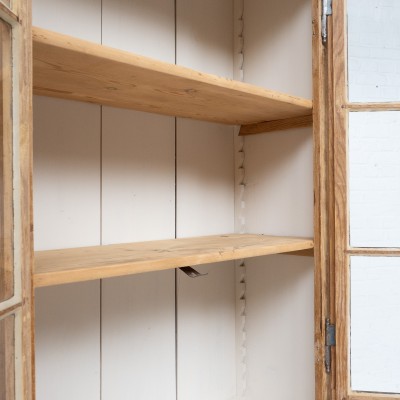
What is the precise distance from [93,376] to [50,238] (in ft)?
1.32

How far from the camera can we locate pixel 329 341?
1329 millimetres

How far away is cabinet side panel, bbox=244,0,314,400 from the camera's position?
1438 mm

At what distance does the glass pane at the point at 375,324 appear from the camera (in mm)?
1278

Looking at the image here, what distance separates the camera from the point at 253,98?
1211 millimetres

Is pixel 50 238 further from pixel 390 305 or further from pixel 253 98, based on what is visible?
pixel 390 305

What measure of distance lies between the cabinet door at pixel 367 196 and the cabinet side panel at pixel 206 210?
1.42ft

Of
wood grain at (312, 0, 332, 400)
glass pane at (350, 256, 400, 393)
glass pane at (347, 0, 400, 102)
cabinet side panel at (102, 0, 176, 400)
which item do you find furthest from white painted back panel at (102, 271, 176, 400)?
glass pane at (347, 0, 400, 102)

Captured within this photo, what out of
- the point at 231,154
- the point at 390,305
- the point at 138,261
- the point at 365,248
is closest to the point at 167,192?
the point at 231,154

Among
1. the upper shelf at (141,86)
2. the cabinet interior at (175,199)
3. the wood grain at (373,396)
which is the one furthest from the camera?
the wood grain at (373,396)

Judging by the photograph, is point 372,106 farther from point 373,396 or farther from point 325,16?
point 373,396

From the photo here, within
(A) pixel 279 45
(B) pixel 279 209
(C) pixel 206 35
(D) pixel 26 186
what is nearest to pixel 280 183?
(B) pixel 279 209

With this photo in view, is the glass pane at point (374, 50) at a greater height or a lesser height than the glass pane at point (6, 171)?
greater

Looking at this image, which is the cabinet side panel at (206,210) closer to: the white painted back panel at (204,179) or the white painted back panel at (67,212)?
the white painted back panel at (204,179)

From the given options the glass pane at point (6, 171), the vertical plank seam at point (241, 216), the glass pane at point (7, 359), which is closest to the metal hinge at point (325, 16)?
the vertical plank seam at point (241, 216)
